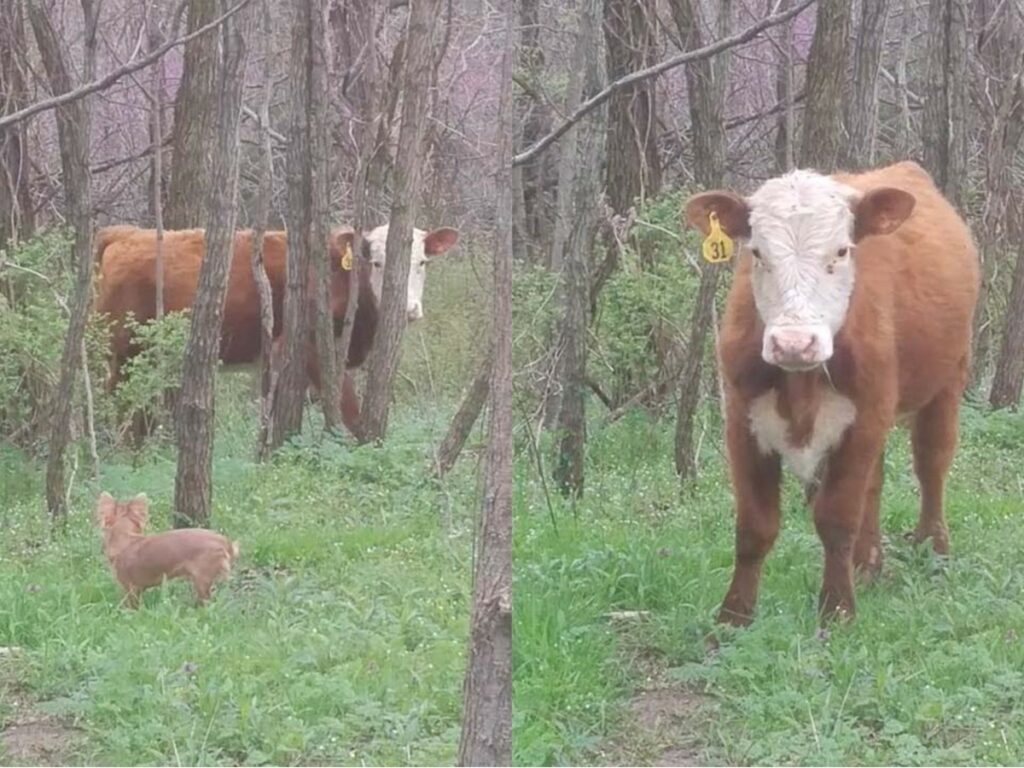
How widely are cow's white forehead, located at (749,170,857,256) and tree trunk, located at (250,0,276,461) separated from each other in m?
5.02

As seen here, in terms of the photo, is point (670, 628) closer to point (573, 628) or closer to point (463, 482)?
point (573, 628)

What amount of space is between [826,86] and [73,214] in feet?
13.7

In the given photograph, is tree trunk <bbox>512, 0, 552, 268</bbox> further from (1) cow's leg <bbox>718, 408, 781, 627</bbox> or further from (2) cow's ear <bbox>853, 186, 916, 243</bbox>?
(1) cow's leg <bbox>718, 408, 781, 627</bbox>

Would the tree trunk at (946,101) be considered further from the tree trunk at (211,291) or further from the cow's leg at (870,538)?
the tree trunk at (211,291)

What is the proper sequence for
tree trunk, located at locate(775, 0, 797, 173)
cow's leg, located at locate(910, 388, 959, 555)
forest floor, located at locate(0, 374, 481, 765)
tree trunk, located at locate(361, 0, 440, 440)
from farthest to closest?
tree trunk, located at locate(775, 0, 797, 173) → tree trunk, located at locate(361, 0, 440, 440) → cow's leg, located at locate(910, 388, 959, 555) → forest floor, located at locate(0, 374, 481, 765)

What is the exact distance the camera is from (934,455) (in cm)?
741

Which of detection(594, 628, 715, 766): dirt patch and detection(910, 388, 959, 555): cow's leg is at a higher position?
detection(910, 388, 959, 555): cow's leg

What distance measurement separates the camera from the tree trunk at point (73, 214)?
787cm

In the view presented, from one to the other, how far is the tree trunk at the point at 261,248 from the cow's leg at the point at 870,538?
16.9 feet

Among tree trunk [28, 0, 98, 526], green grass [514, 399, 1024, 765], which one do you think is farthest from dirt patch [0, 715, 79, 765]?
tree trunk [28, 0, 98, 526]

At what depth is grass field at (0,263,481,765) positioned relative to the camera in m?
4.83

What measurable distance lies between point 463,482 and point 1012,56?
7.48 metres

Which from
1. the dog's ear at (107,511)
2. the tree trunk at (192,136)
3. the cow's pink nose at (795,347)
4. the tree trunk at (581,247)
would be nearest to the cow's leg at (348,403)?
the tree trunk at (192,136)

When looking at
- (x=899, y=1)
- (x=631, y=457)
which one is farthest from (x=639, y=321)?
(x=899, y=1)
